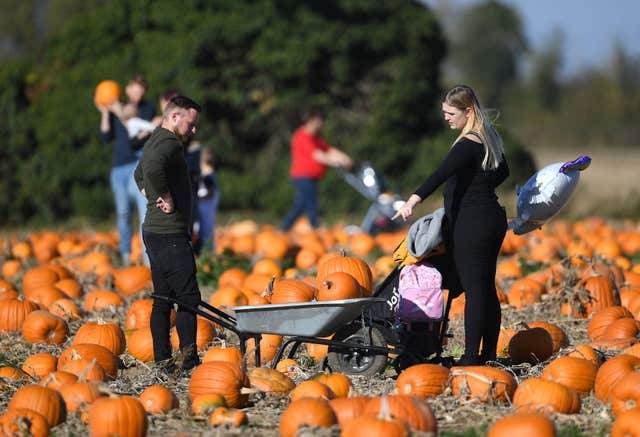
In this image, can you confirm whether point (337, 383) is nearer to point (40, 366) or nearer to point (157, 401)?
point (157, 401)

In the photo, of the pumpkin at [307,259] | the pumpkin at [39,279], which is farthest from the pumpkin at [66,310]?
the pumpkin at [307,259]

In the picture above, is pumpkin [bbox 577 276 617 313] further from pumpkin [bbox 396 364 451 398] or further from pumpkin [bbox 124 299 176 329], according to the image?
pumpkin [bbox 124 299 176 329]

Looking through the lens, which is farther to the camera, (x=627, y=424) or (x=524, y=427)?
(x=627, y=424)

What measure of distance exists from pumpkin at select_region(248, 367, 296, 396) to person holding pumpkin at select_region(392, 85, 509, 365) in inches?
39.1

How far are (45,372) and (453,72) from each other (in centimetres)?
5179

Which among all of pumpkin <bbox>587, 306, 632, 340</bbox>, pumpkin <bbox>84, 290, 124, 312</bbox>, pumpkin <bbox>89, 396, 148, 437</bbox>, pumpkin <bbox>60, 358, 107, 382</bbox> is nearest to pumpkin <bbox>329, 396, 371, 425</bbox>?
pumpkin <bbox>89, 396, 148, 437</bbox>

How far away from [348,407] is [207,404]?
674 mm

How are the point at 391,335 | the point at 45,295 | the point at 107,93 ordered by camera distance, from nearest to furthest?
the point at 391,335
the point at 45,295
the point at 107,93

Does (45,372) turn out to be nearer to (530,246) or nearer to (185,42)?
(530,246)

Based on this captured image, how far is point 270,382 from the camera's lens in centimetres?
450

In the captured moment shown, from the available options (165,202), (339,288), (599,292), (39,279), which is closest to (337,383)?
(339,288)

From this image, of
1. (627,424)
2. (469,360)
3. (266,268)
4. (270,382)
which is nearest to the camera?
(627,424)

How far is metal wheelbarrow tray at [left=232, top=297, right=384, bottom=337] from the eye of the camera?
465cm

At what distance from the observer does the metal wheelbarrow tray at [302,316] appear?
465cm
